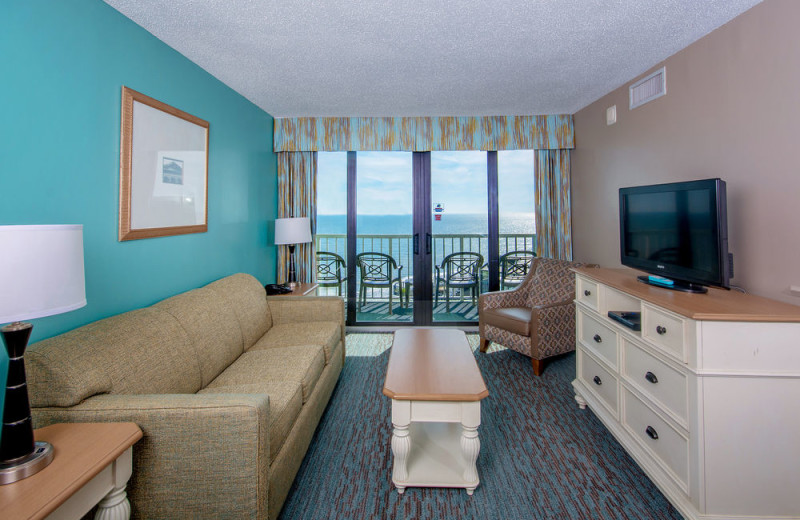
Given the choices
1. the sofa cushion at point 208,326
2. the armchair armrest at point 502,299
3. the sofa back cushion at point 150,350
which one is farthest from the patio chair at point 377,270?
the sofa cushion at point 208,326

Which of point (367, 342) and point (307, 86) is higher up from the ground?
point (307, 86)

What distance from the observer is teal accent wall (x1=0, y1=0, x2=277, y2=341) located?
1.51 m

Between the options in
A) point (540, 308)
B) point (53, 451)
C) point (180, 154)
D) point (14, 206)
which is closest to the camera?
point (53, 451)

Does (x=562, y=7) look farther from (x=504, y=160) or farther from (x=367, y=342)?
(x=367, y=342)

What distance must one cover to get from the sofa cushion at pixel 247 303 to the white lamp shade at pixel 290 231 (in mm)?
798

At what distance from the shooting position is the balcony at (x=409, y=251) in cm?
442

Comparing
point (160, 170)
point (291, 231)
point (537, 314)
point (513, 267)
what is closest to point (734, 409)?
point (537, 314)

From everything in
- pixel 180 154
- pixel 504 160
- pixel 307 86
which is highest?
pixel 307 86

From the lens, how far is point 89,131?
1844 millimetres

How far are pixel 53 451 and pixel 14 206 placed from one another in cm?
102

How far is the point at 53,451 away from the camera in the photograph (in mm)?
1115

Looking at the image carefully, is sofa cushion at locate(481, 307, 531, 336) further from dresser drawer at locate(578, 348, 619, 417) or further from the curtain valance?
the curtain valance

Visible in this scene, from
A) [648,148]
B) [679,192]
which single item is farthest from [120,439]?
[648,148]

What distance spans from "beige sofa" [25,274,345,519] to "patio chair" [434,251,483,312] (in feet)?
7.90
